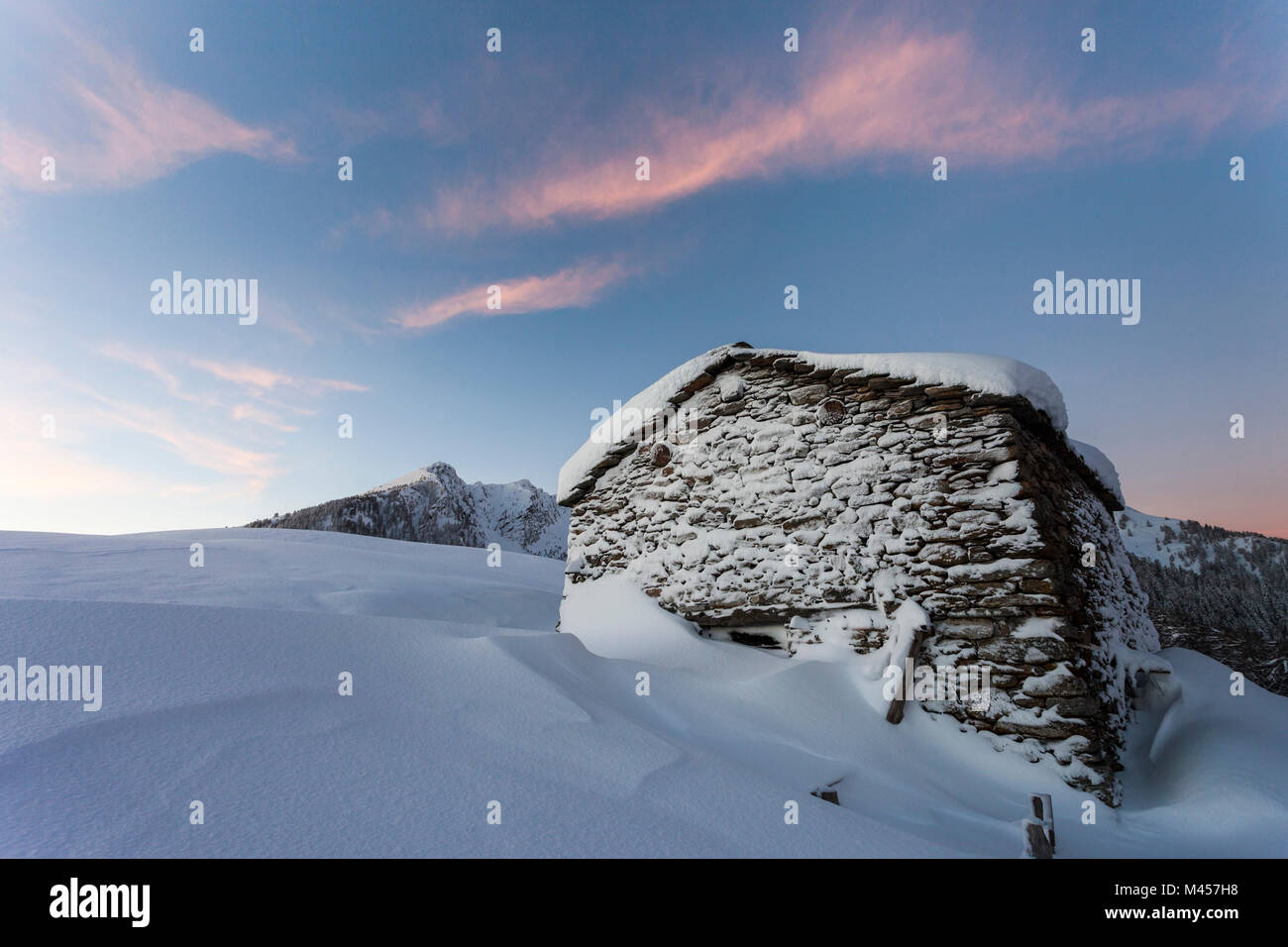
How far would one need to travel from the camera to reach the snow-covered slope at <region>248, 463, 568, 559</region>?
21859mm

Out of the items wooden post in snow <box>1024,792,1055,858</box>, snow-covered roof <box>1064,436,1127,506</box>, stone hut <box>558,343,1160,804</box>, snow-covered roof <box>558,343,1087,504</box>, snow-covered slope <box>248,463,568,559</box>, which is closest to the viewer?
wooden post in snow <box>1024,792,1055,858</box>

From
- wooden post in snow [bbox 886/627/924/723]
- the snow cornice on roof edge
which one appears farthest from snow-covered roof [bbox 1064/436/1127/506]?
wooden post in snow [bbox 886/627/924/723]

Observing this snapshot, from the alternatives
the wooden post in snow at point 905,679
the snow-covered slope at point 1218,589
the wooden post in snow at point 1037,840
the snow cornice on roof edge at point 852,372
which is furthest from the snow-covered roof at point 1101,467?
the wooden post in snow at point 1037,840

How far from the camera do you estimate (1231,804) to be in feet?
11.5

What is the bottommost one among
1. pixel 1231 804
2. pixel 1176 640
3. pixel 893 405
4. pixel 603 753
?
pixel 1176 640

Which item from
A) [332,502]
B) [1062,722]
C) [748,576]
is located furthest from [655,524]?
[332,502]

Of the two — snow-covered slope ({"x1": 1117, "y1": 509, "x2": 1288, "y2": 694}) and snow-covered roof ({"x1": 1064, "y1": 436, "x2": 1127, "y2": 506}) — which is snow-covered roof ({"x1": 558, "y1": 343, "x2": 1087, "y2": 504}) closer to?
snow-covered roof ({"x1": 1064, "y1": 436, "x2": 1127, "y2": 506})

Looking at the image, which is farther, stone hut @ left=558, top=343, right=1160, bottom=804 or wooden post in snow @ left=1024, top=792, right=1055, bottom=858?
stone hut @ left=558, top=343, right=1160, bottom=804

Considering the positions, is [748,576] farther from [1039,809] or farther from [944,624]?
[1039,809]

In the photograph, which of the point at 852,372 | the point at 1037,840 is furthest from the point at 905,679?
the point at 852,372

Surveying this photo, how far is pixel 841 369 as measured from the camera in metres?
5.16

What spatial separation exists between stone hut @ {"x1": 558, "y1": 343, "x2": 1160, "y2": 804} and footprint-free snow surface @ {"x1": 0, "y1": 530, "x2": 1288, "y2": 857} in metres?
0.44
